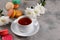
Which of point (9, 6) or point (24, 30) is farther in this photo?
point (9, 6)

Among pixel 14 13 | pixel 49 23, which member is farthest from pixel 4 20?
pixel 49 23

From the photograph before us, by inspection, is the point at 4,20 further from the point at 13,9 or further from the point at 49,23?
the point at 49,23

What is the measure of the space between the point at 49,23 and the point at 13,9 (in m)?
0.22

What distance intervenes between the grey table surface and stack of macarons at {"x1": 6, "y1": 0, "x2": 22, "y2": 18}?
2.3 inches

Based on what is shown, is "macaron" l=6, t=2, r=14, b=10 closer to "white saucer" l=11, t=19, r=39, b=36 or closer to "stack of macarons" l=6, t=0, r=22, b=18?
"stack of macarons" l=6, t=0, r=22, b=18

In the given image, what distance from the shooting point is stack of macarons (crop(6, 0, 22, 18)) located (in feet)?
3.18

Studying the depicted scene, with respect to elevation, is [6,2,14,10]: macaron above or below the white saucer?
above

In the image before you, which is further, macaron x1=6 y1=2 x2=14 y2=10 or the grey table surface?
macaron x1=6 y1=2 x2=14 y2=10

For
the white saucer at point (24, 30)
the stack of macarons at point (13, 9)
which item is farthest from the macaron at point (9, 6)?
the white saucer at point (24, 30)

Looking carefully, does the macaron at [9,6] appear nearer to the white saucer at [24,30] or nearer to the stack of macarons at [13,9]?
the stack of macarons at [13,9]

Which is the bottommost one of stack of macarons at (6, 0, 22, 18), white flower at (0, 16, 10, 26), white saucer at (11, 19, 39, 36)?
white saucer at (11, 19, 39, 36)

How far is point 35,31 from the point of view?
2.99ft

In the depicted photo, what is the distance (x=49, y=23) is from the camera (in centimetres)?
98

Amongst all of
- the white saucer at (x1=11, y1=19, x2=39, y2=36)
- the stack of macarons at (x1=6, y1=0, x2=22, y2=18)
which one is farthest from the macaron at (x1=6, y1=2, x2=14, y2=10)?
the white saucer at (x1=11, y1=19, x2=39, y2=36)
